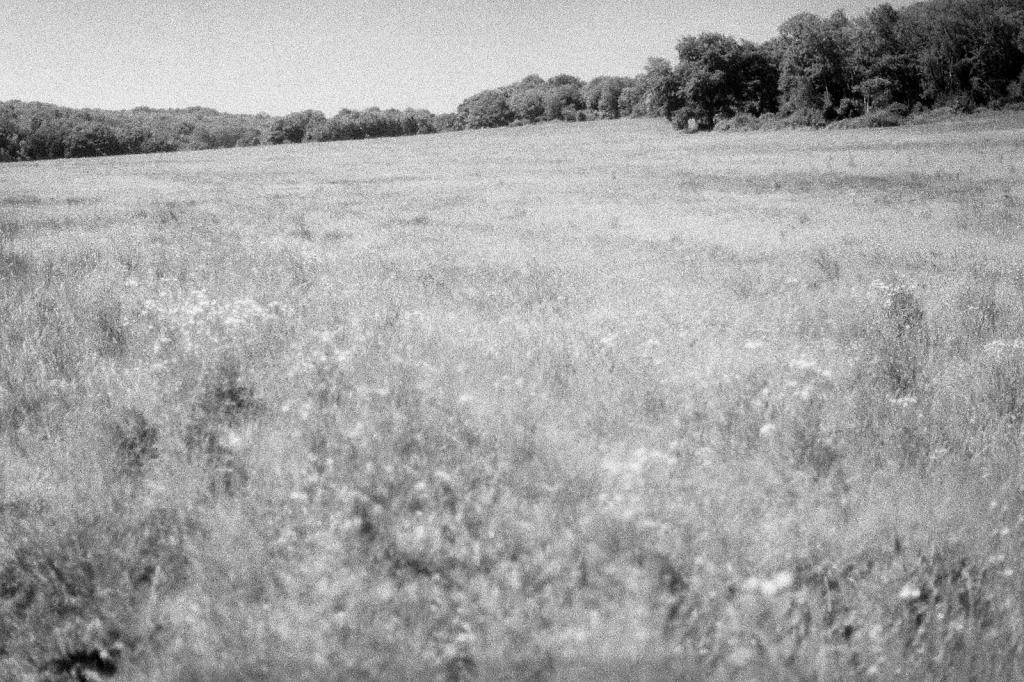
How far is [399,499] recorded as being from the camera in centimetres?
298

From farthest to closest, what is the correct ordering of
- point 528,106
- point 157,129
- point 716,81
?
point 528,106 < point 157,129 < point 716,81

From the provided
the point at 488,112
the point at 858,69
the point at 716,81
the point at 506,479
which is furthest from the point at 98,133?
the point at 506,479

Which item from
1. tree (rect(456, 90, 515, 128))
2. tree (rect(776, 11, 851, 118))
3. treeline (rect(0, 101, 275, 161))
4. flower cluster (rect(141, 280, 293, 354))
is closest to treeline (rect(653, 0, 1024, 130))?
tree (rect(776, 11, 851, 118))

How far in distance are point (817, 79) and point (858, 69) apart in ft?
16.7

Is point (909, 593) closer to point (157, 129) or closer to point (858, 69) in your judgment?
point (858, 69)

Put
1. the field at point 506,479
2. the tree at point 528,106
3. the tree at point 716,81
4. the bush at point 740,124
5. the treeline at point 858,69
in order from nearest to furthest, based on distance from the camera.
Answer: the field at point 506,479 → the treeline at point 858,69 → the bush at point 740,124 → the tree at point 716,81 → the tree at point 528,106

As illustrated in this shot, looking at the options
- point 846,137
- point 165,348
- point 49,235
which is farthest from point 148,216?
point 846,137

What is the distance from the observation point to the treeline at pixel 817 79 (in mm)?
68062

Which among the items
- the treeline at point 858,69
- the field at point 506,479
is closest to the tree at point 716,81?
the treeline at point 858,69

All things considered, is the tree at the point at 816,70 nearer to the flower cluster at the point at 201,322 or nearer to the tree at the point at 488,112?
the tree at the point at 488,112

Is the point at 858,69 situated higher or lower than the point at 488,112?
lower

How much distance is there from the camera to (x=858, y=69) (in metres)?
72.1

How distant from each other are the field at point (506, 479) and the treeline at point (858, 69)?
6761 cm

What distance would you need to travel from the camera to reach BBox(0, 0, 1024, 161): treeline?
68.1 m
